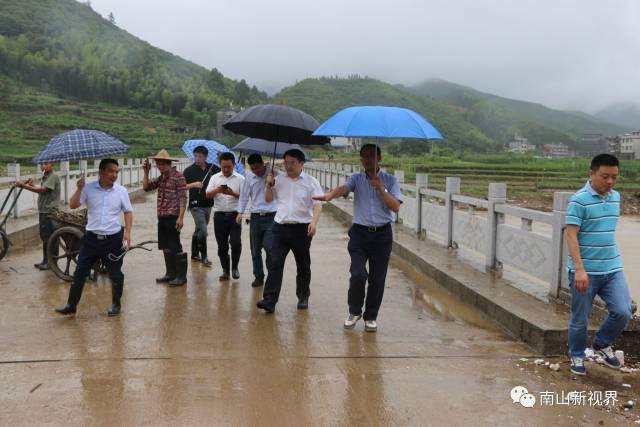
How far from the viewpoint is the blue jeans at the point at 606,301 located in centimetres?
410

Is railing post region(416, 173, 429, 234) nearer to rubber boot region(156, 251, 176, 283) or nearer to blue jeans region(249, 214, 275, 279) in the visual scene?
blue jeans region(249, 214, 275, 279)

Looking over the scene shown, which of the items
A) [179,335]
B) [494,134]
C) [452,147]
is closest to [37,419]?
[179,335]

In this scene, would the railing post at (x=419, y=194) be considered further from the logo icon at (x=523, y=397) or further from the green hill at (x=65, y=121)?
the green hill at (x=65, y=121)

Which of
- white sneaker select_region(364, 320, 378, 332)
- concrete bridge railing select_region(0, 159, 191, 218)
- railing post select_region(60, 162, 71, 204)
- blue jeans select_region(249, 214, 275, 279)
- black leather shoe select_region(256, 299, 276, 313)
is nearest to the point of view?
white sneaker select_region(364, 320, 378, 332)

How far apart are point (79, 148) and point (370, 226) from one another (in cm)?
283

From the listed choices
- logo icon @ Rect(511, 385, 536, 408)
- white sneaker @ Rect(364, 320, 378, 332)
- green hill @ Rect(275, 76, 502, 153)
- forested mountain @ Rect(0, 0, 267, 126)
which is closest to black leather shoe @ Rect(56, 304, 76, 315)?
white sneaker @ Rect(364, 320, 378, 332)

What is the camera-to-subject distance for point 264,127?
622 cm

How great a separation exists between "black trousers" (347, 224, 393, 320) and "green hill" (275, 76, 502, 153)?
9837cm

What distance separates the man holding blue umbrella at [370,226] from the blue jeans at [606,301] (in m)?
1.49

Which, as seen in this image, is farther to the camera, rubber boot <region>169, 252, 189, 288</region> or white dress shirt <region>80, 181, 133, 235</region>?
rubber boot <region>169, 252, 189, 288</region>

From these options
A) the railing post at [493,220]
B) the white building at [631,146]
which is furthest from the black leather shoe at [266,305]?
the white building at [631,146]

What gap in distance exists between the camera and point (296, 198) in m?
5.47

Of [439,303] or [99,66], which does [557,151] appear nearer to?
[99,66]

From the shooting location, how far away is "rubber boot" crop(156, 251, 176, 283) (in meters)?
6.83
